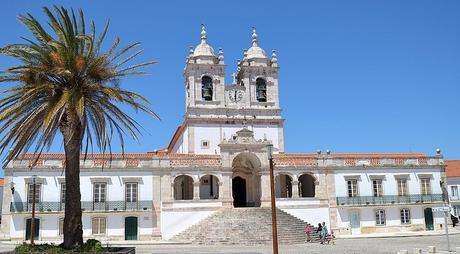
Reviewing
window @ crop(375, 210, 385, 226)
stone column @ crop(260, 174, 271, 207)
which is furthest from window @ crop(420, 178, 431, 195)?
stone column @ crop(260, 174, 271, 207)

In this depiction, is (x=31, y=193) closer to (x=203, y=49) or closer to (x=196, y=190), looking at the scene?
(x=196, y=190)

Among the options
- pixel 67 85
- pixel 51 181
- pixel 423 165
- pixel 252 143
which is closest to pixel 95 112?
pixel 67 85

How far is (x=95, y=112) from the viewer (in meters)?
17.8

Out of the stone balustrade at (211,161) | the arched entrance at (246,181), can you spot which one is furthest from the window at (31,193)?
the arched entrance at (246,181)

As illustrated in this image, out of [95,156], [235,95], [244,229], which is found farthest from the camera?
[235,95]

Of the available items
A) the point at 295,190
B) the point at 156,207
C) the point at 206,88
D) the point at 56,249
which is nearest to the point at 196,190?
the point at 156,207

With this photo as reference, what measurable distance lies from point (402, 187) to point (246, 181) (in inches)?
491

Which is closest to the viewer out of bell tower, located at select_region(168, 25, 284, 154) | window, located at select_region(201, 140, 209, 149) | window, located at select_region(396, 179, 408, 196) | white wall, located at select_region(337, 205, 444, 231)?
white wall, located at select_region(337, 205, 444, 231)

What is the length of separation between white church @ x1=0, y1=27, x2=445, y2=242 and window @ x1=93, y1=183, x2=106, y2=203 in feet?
0.23

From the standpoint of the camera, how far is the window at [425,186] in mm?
40125

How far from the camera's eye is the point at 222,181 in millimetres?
37094

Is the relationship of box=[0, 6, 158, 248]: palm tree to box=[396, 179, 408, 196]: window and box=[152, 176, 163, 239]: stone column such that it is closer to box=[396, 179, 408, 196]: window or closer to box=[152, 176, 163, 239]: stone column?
box=[152, 176, 163, 239]: stone column

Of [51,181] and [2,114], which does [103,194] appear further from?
[2,114]

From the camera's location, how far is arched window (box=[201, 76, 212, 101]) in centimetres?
4491
